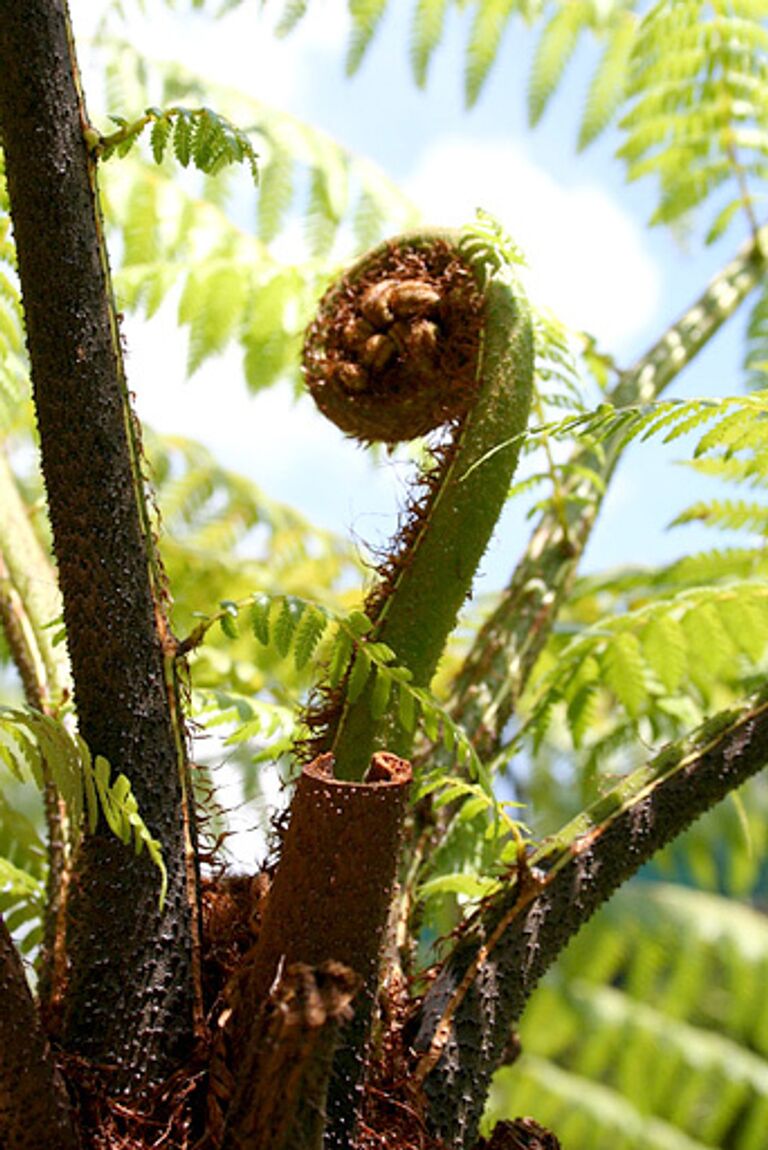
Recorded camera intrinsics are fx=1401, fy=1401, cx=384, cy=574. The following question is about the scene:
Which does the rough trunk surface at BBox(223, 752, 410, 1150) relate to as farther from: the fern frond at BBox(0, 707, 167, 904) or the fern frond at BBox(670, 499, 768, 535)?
the fern frond at BBox(670, 499, 768, 535)

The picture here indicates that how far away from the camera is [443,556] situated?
3.23 feet

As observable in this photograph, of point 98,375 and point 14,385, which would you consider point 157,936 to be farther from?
point 14,385

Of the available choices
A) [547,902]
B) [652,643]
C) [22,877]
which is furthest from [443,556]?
[652,643]

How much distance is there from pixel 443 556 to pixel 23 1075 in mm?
439

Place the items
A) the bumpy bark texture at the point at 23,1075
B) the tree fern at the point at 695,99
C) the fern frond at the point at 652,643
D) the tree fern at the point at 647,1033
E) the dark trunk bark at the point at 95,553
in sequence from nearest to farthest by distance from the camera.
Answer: the bumpy bark texture at the point at 23,1075, the dark trunk bark at the point at 95,553, the fern frond at the point at 652,643, the tree fern at the point at 695,99, the tree fern at the point at 647,1033

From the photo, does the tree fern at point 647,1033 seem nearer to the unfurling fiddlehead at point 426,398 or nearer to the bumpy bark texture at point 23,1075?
the unfurling fiddlehead at point 426,398

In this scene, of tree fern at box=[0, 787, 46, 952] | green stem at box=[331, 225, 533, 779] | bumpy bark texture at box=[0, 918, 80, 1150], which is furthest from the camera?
tree fern at box=[0, 787, 46, 952]

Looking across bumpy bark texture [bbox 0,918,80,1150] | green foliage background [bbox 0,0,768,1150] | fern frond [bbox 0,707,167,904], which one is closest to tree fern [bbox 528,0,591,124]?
green foliage background [bbox 0,0,768,1150]

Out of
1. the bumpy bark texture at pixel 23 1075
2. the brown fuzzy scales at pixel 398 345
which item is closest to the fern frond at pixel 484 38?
the brown fuzzy scales at pixel 398 345

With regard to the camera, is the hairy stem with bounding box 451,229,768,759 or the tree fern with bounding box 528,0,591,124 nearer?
the hairy stem with bounding box 451,229,768,759

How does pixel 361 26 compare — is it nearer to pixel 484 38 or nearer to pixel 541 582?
pixel 484 38

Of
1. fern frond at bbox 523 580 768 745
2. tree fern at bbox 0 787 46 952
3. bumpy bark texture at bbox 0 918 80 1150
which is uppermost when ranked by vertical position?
fern frond at bbox 523 580 768 745

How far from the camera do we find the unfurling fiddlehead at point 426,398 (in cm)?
98

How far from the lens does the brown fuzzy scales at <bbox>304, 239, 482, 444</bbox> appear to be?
1.05 metres
